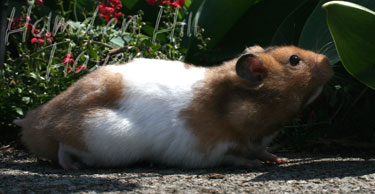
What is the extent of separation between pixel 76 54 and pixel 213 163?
5.63ft

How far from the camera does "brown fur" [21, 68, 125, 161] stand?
10.7ft

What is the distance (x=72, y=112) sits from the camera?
3.29m

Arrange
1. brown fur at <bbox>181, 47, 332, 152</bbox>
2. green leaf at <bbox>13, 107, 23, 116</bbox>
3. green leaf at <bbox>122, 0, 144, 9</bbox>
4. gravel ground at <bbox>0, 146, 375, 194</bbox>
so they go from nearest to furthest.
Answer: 1. gravel ground at <bbox>0, 146, 375, 194</bbox>
2. brown fur at <bbox>181, 47, 332, 152</bbox>
3. green leaf at <bbox>13, 107, 23, 116</bbox>
4. green leaf at <bbox>122, 0, 144, 9</bbox>

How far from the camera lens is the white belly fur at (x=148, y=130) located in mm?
3201

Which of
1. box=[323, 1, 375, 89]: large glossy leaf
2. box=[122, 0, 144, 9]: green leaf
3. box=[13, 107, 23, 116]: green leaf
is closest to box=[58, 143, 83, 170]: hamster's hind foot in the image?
box=[13, 107, 23, 116]: green leaf

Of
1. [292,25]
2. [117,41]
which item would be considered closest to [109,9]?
[117,41]

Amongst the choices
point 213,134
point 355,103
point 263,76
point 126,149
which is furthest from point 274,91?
point 355,103

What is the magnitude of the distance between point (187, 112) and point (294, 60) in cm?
75

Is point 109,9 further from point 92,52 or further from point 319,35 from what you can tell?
point 319,35

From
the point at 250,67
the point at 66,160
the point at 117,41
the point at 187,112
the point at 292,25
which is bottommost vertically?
the point at 66,160

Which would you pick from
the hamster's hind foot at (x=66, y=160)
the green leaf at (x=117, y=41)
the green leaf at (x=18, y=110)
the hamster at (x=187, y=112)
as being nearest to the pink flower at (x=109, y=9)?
the green leaf at (x=117, y=41)

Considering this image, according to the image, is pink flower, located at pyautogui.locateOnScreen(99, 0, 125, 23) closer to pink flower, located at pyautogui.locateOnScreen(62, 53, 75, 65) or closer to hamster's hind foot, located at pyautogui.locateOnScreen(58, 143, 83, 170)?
pink flower, located at pyautogui.locateOnScreen(62, 53, 75, 65)

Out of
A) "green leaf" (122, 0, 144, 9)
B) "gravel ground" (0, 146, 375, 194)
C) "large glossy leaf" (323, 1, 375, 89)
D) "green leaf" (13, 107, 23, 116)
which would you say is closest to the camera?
"gravel ground" (0, 146, 375, 194)

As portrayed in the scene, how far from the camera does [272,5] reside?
4613 mm
